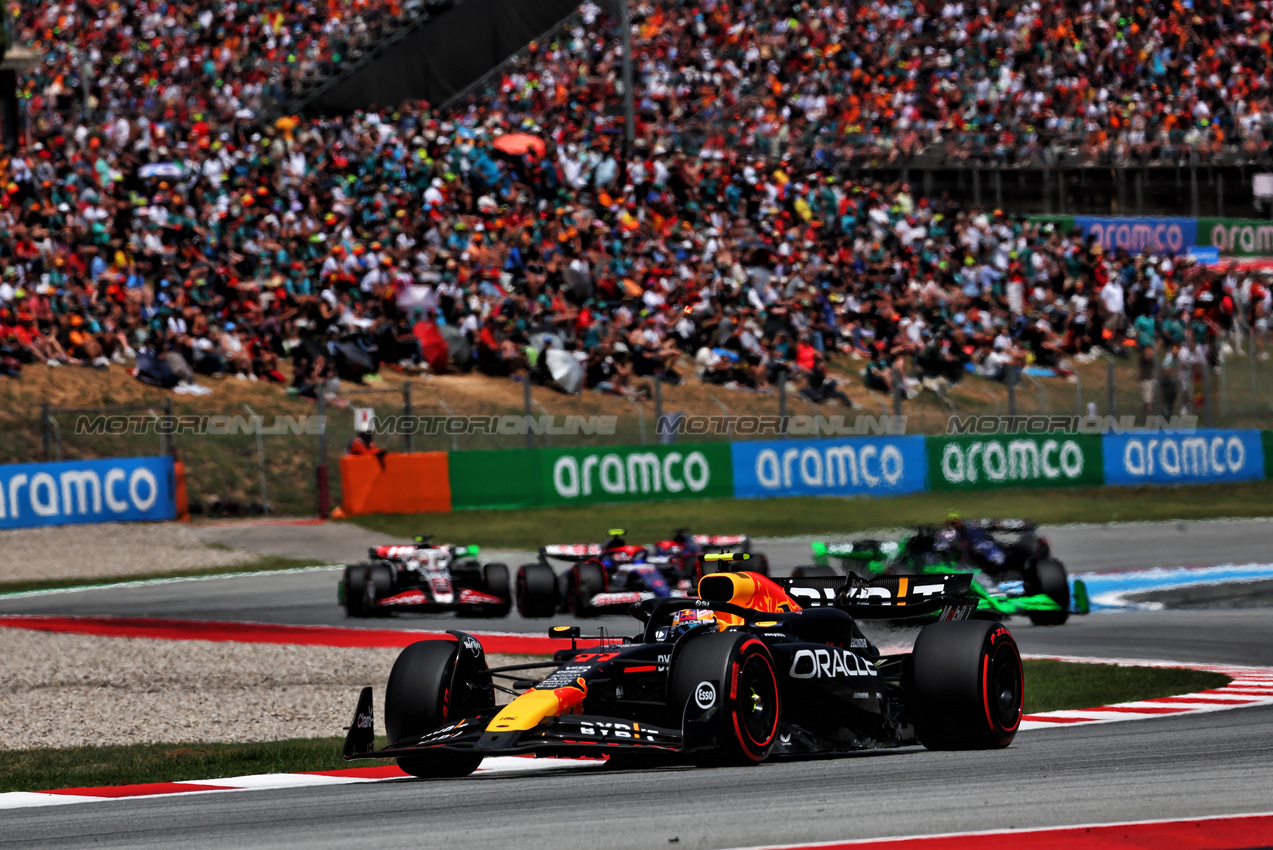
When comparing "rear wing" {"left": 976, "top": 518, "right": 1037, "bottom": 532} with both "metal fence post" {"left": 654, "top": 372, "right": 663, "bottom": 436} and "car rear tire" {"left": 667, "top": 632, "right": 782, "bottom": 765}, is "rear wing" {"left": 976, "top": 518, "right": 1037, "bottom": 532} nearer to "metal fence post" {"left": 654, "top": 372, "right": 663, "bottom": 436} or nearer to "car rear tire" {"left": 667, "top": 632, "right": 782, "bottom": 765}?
"car rear tire" {"left": 667, "top": 632, "right": 782, "bottom": 765}

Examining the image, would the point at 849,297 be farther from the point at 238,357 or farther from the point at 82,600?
the point at 82,600

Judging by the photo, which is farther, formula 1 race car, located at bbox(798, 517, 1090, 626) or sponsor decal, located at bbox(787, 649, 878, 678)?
formula 1 race car, located at bbox(798, 517, 1090, 626)

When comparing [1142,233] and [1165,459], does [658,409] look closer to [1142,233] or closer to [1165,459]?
[1165,459]

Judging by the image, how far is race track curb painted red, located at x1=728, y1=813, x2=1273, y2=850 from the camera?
17.8 ft

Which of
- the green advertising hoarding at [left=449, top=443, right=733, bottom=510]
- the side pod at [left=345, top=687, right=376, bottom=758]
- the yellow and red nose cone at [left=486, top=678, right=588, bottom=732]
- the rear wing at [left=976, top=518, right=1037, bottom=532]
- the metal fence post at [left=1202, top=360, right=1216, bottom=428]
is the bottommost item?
the side pod at [left=345, top=687, right=376, bottom=758]

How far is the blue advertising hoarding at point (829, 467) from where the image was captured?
26.8 m

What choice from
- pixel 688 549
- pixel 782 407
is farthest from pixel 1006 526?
pixel 782 407

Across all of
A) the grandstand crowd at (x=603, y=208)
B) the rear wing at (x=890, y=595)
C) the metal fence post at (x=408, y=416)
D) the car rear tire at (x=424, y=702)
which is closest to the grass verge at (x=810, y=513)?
the metal fence post at (x=408, y=416)

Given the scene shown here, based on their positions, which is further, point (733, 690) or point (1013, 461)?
point (1013, 461)

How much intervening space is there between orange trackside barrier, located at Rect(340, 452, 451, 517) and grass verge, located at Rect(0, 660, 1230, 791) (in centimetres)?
1417

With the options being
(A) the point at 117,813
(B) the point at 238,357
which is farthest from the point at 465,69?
(A) the point at 117,813

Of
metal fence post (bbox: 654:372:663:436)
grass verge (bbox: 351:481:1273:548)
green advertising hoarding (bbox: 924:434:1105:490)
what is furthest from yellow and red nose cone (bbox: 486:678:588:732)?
green advertising hoarding (bbox: 924:434:1105:490)

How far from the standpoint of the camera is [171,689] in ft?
41.6

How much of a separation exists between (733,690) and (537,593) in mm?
9947
